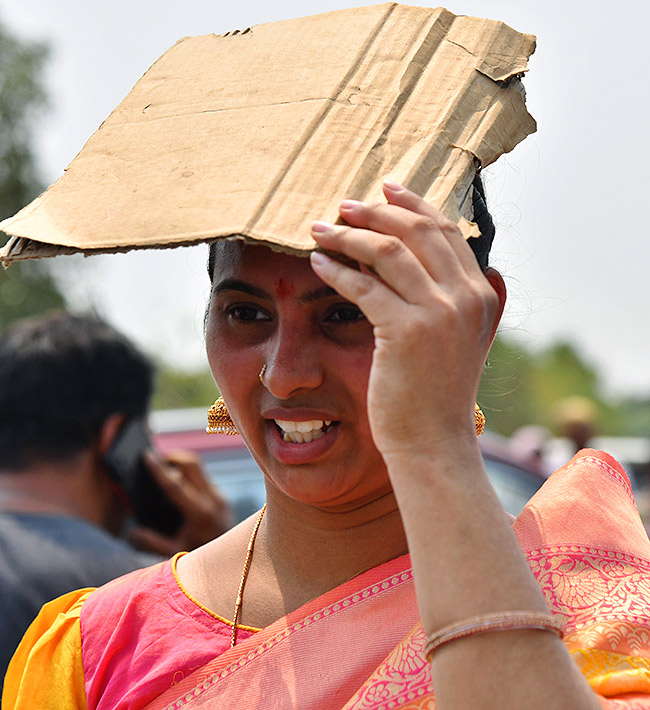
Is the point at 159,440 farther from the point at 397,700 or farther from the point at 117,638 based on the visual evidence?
the point at 397,700

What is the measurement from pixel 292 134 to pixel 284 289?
25cm

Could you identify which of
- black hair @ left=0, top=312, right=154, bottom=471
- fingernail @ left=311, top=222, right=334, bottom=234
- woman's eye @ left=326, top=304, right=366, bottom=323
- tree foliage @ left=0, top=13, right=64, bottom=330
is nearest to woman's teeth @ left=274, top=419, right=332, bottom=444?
woman's eye @ left=326, top=304, right=366, bottom=323

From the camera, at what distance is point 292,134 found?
55.8 inches

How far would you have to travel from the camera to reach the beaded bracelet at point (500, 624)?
45.1 inches

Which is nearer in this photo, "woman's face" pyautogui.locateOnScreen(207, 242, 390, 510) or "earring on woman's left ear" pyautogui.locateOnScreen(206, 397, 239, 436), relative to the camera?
Result: "woman's face" pyautogui.locateOnScreen(207, 242, 390, 510)

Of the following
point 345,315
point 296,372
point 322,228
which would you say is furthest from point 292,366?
point 322,228

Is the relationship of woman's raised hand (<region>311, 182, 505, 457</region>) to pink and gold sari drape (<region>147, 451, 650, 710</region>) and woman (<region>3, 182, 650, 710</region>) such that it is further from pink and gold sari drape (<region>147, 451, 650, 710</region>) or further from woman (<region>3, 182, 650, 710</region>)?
pink and gold sari drape (<region>147, 451, 650, 710</region>)

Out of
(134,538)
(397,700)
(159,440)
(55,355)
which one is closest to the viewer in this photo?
(397,700)

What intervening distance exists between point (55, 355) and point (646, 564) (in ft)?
7.73

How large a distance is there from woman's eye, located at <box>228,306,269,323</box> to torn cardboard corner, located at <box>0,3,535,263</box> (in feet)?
1.00

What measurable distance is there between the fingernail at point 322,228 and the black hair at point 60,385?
2.27 metres

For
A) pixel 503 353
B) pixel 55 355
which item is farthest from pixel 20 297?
pixel 503 353

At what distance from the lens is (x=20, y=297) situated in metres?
20.4

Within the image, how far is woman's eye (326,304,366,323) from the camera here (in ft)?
4.99
